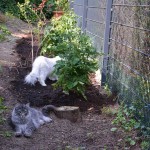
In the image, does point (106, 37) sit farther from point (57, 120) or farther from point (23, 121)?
point (23, 121)

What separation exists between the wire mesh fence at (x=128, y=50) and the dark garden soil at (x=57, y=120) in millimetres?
373

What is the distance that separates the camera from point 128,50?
16.1ft

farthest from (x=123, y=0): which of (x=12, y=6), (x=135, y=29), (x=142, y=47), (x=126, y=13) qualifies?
(x=12, y=6)

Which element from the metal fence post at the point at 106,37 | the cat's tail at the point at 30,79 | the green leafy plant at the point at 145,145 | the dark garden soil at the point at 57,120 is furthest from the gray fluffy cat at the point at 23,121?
the metal fence post at the point at 106,37

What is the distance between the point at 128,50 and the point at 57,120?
4.62 ft

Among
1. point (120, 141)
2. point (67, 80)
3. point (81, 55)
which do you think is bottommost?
point (120, 141)

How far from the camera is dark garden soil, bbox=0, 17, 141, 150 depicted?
3.92 meters

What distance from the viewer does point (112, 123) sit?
453 cm

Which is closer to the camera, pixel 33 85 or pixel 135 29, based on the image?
pixel 135 29

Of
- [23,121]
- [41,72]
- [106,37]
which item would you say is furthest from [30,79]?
[23,121]

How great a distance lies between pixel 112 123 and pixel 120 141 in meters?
0.54

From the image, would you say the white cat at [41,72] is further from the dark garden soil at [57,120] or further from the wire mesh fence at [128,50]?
the wire mesh fence at [128,50]

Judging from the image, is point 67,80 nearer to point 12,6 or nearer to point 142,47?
point 142,47

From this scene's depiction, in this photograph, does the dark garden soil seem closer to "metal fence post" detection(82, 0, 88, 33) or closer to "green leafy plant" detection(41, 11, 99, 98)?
"green leafy plant" detection(41, 11, 99, 98)
